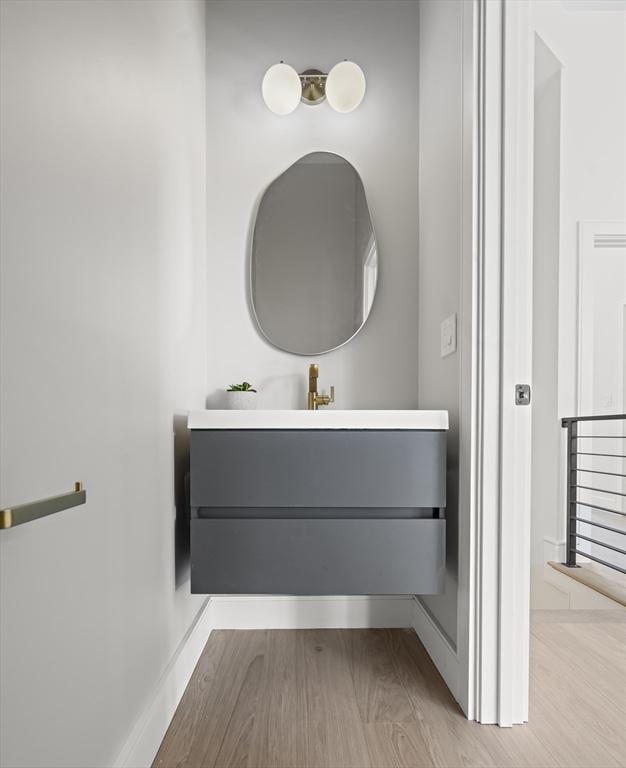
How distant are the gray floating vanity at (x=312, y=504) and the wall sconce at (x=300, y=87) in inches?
49.5

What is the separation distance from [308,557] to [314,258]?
117cm

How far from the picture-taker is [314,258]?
231cm

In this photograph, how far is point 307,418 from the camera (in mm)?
1653

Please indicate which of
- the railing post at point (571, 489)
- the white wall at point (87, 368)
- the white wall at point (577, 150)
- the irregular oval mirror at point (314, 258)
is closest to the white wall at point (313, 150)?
the irregular oval mirror at point (314, 258)

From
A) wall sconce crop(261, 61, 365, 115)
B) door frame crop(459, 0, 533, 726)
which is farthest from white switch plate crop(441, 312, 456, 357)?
wall sconce crop(261, 61, 365, 115)

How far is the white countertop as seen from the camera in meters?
1.65

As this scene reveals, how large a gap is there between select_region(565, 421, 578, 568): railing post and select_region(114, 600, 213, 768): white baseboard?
83.2 inches

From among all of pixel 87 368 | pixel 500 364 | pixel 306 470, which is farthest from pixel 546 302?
pixel 87 368

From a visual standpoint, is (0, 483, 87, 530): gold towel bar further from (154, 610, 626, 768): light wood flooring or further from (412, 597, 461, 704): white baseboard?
(412, 597, 461, 704): white baseboard

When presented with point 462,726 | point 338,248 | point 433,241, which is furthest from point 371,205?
point 462,726

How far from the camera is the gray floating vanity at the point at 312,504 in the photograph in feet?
5.35

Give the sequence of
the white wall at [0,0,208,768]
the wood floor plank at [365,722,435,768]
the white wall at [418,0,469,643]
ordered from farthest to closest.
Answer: the white wall at [418,0,469,643] < the wood floor plank at [365,722,435,768] < the white wall at [0,0,208,768]

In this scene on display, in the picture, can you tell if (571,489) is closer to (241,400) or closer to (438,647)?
(438,647)

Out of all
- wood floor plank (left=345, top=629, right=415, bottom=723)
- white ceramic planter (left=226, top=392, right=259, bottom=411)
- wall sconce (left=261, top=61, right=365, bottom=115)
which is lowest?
wood floor plank (left=345, top=629, right=415, bottom=723)
